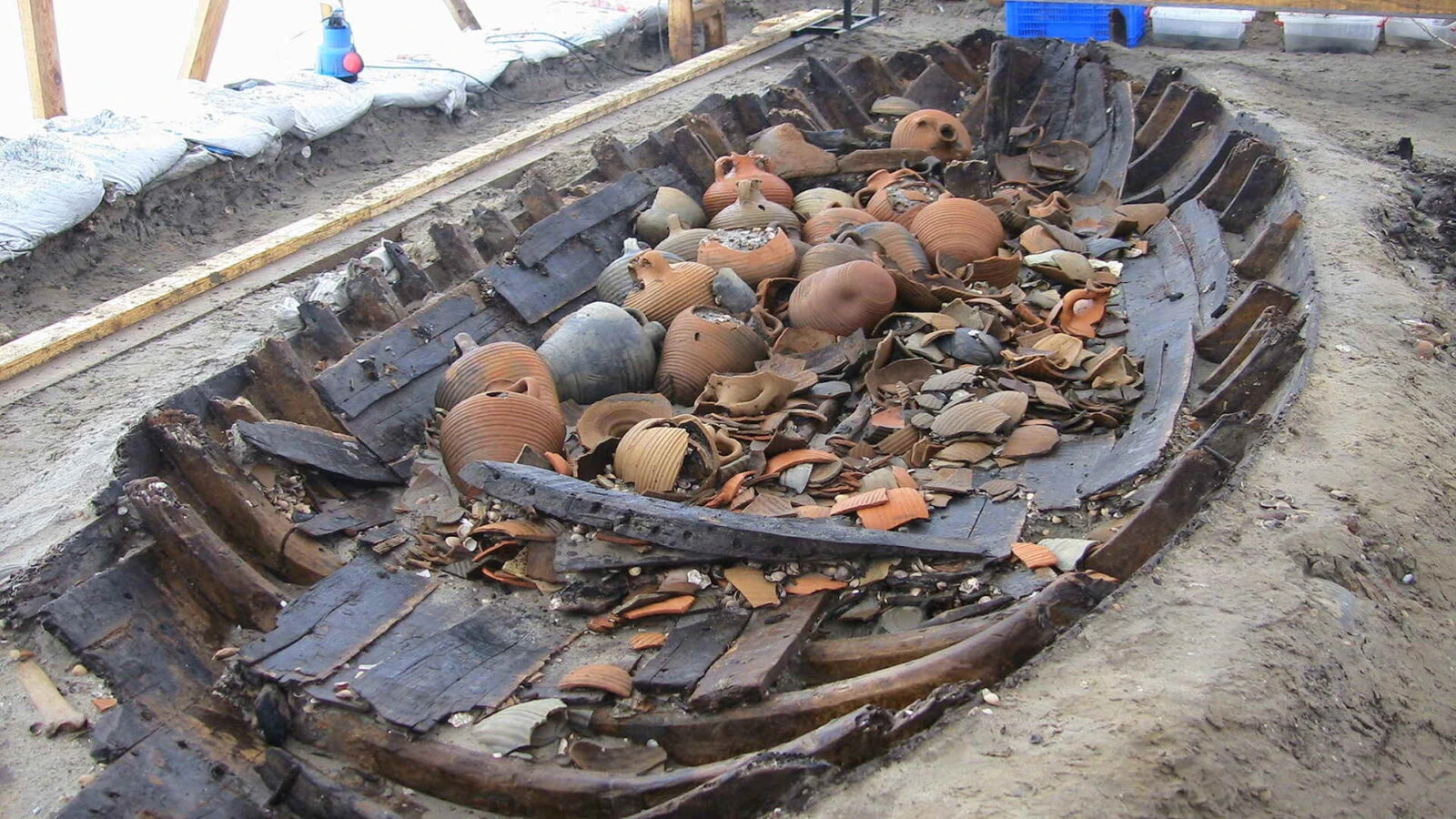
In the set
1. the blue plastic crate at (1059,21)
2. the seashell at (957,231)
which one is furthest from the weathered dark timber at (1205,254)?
the blue plastic crate at (1059,21)

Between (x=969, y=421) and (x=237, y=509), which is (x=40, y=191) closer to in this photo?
(x=237, y=509)

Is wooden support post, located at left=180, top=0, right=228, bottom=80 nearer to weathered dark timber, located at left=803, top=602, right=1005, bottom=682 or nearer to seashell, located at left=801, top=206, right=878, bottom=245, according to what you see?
seashell, located at left=801, top=206, right=878, bottom=245

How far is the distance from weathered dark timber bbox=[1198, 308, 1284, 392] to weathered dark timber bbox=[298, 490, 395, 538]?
3.42 meters

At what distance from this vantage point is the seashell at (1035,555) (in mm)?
3572

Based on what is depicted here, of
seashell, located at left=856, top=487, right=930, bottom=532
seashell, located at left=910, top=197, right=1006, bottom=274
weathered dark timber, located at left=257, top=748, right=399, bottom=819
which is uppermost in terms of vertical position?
seashell, located at left=910, top=197, right=1006, bottom=274

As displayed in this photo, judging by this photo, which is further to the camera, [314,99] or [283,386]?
[314,99]

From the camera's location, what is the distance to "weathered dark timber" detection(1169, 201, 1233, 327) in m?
5.36

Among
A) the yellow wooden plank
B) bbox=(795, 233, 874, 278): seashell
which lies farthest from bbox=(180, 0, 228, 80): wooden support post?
bbox=(795, 233, 874, 278): seashell

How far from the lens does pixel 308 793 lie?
3215 mm

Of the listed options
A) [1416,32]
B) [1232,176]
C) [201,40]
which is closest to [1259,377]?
[1232,176]

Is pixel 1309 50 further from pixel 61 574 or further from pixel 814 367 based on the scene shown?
pixel 61 574

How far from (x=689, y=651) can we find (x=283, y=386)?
234cm

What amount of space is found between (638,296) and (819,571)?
2531 mm

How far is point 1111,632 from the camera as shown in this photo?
116 inches
